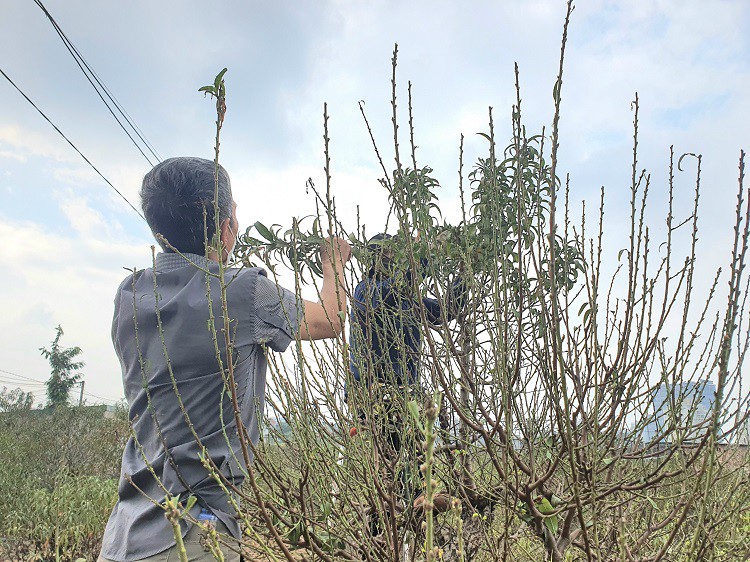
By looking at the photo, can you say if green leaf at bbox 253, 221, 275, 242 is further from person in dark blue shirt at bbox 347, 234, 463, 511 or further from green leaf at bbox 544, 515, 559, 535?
green leaf at bbox 544, 515, 559, 535

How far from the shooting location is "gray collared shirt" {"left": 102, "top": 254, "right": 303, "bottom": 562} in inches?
54.7

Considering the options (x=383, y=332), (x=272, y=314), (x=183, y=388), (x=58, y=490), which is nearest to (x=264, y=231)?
(x=383, y=332)

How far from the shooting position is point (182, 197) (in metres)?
1.57

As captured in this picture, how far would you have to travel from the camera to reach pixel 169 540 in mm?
1334

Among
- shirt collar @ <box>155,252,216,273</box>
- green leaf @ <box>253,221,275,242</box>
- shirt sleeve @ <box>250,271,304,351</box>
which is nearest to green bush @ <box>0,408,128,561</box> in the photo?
A: green leaf @ <box>253,221,275,242</box>

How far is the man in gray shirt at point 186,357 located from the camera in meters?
1.38

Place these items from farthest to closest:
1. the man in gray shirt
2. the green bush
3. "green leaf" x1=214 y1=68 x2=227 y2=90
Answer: the green bush < the man in gray shirt < "green leaf" x1=214 y1=68 x2=227 y2=90

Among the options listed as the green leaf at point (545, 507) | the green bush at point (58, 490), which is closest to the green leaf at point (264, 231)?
the green leaf at point (545, 507)

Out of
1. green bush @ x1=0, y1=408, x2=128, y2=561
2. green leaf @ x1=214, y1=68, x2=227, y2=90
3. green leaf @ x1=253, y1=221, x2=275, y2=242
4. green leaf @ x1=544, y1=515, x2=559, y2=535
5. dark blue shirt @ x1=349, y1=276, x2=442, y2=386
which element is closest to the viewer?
green leaf @ x1=214, y1=68, x2=227, y2=90

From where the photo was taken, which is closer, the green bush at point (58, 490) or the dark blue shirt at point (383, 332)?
the dark blue shirt at point (383, 332)

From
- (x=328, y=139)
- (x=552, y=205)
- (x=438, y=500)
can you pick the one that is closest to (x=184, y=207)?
(x=328, y=139)

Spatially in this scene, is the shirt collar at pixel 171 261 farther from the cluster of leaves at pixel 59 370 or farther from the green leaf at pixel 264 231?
the cluster of leaves at pixel 59 370

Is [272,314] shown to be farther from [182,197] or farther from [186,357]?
[182,197]

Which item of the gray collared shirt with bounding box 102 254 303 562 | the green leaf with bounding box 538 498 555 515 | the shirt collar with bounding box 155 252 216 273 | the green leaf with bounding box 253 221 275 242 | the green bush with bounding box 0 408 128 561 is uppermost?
the green leaf with bounding box 253 221 275 242
